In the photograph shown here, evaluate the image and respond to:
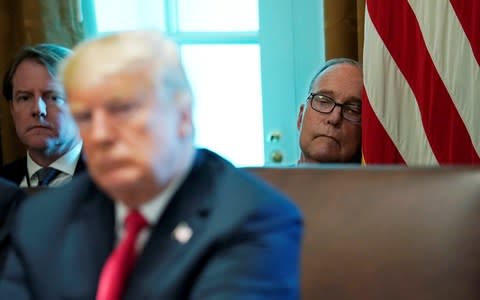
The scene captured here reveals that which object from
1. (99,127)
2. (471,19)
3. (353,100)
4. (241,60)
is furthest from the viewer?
(241,60)

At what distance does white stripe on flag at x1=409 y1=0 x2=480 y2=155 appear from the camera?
2.02 metres

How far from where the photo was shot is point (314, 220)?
1.49 metres

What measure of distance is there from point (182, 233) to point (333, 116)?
115 cm

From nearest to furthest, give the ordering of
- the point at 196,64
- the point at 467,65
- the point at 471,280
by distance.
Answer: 1. the point at 471,280
2. the point at 467,65
3. the point at 196,64

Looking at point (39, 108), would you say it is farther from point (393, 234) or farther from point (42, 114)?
point (393, 234)

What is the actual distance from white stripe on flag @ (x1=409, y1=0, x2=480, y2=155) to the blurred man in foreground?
1121 mm

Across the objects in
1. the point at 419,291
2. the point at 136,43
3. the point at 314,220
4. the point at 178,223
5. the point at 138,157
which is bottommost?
the point at 419,291

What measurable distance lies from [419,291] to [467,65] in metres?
0.83

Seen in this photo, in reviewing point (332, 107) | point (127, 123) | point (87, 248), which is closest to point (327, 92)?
point (332, 107)

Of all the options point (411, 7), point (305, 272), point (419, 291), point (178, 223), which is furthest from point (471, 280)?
point (411, 7)

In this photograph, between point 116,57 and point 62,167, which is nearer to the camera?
point 116,57

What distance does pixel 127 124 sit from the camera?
872mm

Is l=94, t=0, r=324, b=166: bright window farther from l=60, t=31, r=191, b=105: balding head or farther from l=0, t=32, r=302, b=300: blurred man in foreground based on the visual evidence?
l=60, t=31, r=191, b=105: balding head

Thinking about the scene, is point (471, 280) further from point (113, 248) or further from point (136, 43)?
point (136, 43)
